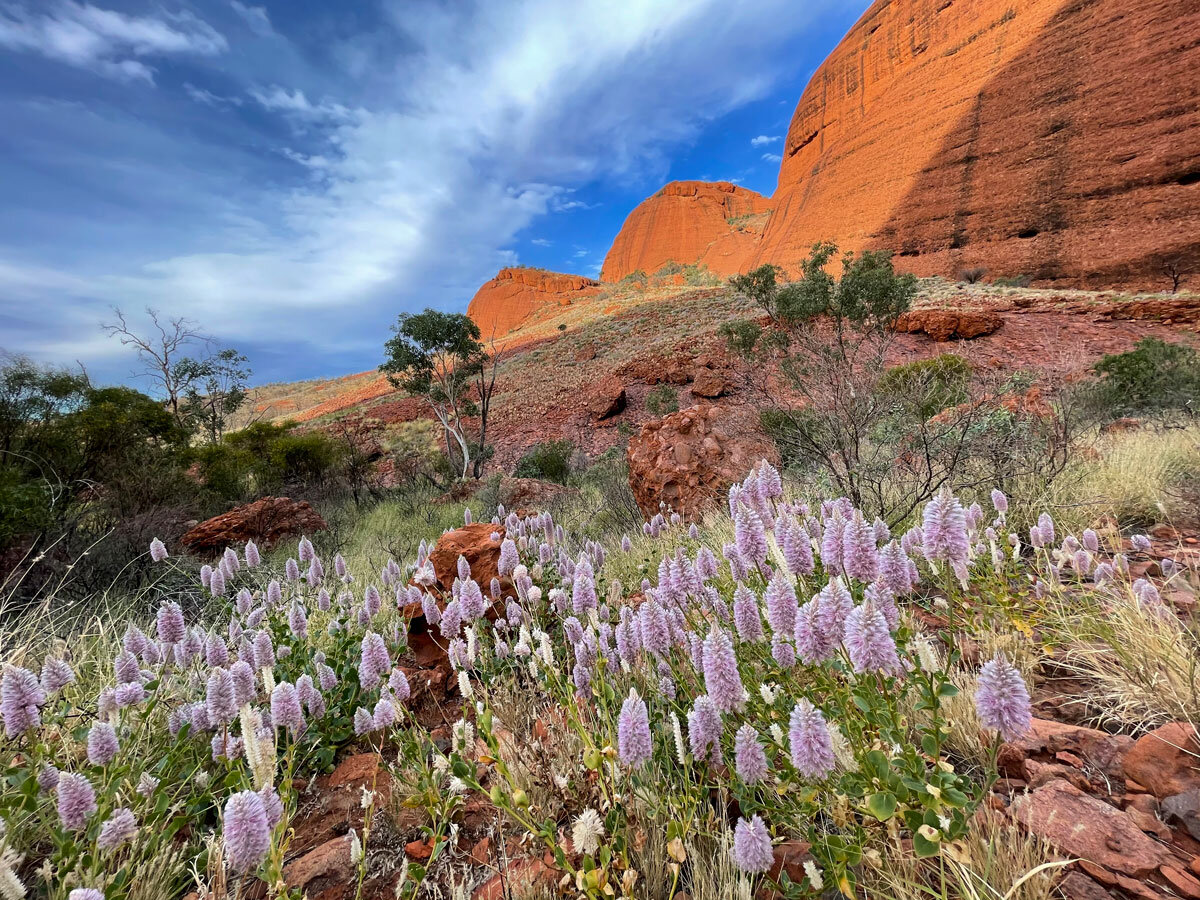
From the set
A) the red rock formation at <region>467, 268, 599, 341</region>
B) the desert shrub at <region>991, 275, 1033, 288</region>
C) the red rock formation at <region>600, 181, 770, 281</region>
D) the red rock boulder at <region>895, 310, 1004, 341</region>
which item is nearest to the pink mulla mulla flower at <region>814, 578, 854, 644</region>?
the red rock boulder at <region>895, 310, 1004, 341</region>

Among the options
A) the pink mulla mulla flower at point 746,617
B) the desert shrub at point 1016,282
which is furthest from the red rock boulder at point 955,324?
the pink mulla mulla flower at point 746,617

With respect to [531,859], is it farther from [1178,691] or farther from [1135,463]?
[1135,463]

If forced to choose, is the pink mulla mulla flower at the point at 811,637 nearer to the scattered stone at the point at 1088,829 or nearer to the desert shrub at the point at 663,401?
the scattered stone at the point at 1088,829

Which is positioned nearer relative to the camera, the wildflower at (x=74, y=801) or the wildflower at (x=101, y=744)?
the wildflower at (x=74, y=801)

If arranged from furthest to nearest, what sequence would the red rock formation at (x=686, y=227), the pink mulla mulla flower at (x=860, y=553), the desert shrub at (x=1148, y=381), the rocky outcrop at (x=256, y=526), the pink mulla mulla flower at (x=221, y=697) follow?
the red rock formation at (x=686, y=227), the desert shrub at (x=1148, y=381), the rocky outcrop at (x=256, y=526), the pink mulla mulla flower at (x=221, y=697), the pink mulla mulla flower at (x=860, y=553)

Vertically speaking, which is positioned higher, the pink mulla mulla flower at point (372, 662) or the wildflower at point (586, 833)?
the pink mulla mulla flower at point (372, 662)

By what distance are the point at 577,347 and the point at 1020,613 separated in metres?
30.6

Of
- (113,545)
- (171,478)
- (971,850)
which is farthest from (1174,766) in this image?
(171,478)

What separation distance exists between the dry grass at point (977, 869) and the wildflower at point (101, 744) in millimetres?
2475

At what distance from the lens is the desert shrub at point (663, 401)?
58.1 feet

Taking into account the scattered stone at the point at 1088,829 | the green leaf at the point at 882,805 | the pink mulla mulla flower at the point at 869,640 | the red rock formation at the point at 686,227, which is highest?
the red rock formation at the point at 686,227

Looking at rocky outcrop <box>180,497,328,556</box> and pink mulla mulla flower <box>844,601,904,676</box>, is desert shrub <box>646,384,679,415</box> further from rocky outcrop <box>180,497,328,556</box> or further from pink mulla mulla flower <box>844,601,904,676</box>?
pink mulla mulla flower <box>844,601,904,676</box>

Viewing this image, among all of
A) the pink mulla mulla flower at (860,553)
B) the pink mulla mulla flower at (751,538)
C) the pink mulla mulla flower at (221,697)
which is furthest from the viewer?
the pink mulla mulla flower at (751,538)

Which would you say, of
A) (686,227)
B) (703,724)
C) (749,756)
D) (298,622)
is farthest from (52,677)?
(686,227)
